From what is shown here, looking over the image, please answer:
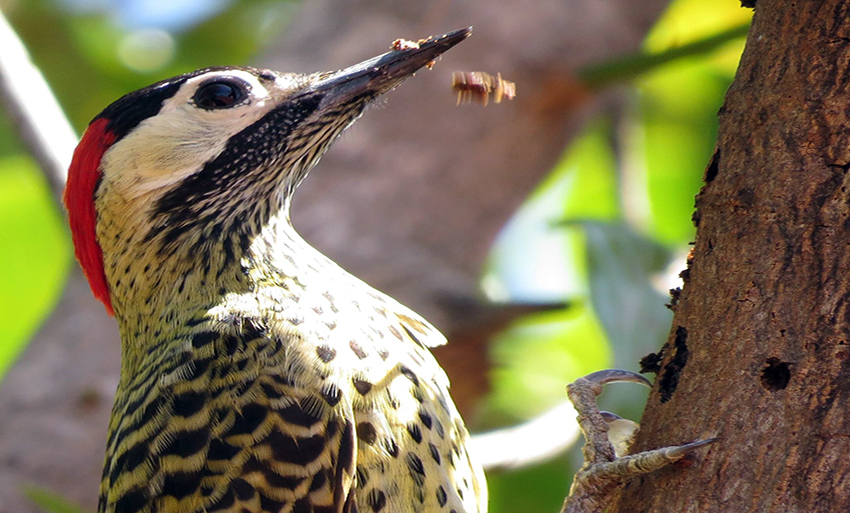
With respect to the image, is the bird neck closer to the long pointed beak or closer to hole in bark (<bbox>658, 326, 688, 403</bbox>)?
the long pointed beak

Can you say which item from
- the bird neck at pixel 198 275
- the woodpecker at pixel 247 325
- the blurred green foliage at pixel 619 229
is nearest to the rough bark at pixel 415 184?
the blurred green foliage at pixel 619 229

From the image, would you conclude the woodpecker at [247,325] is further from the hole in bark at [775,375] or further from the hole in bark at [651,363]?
the hole in bark at [775,375]

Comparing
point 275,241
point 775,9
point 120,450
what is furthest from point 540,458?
point 775,9

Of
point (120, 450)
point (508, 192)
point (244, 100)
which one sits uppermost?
point (508, 192)

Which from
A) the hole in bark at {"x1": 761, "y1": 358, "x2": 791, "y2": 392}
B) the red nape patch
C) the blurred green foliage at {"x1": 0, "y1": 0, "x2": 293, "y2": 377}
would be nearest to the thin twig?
the red nape patch

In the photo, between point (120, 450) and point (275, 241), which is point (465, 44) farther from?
point (120, 450)

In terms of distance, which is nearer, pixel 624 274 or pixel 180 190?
pixel 180 190

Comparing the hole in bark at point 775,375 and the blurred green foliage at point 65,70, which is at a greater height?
the blurred green foliage at point 65,70

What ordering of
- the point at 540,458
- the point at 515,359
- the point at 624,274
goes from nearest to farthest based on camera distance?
1. the point at 540,458
2. the point at 624,274
3. the point at 515,359
